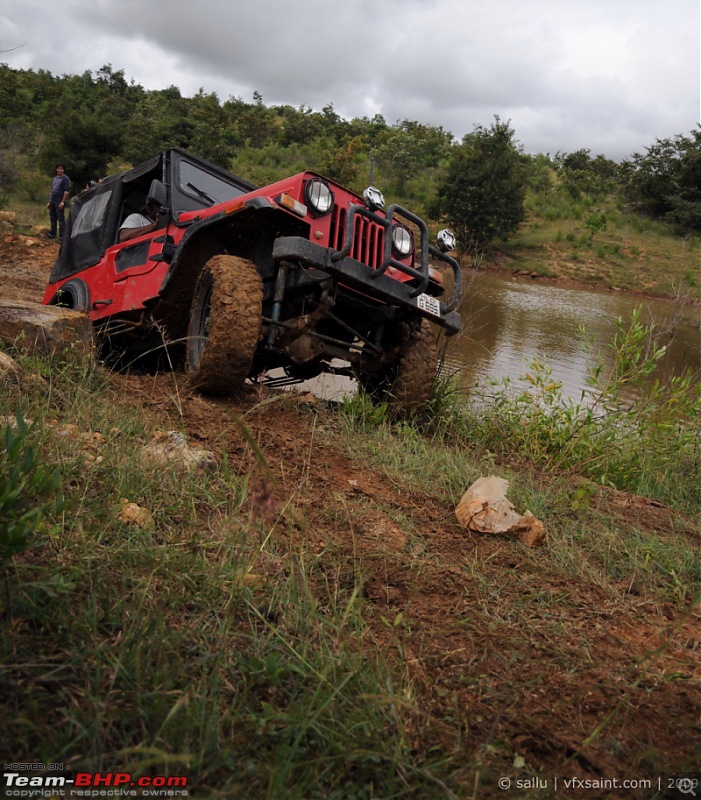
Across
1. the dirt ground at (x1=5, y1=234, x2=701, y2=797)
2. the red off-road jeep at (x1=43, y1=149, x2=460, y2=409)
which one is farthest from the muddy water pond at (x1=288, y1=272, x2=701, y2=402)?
the dirt ground at (x1=5, y1=234, x2=701, y2=797)

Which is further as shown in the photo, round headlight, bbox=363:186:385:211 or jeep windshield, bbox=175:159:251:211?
→ jeep windshield, bbox=175:159:251:211

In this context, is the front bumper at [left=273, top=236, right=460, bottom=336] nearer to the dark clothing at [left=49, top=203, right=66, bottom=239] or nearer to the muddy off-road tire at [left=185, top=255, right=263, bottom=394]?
the muddy off-road tire at [left=185, top=255, right=263, bottom=394]

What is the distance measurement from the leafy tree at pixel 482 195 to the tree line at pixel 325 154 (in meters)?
0.05

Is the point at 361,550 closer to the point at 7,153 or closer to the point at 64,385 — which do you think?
the point at 64,385

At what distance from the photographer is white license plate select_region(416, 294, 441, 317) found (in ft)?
14.7

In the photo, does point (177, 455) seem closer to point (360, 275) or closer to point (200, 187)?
point (360, 275)

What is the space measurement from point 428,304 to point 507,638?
2938 millimetres

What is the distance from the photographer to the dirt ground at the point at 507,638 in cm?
147

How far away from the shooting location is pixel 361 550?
2346 millimetres
